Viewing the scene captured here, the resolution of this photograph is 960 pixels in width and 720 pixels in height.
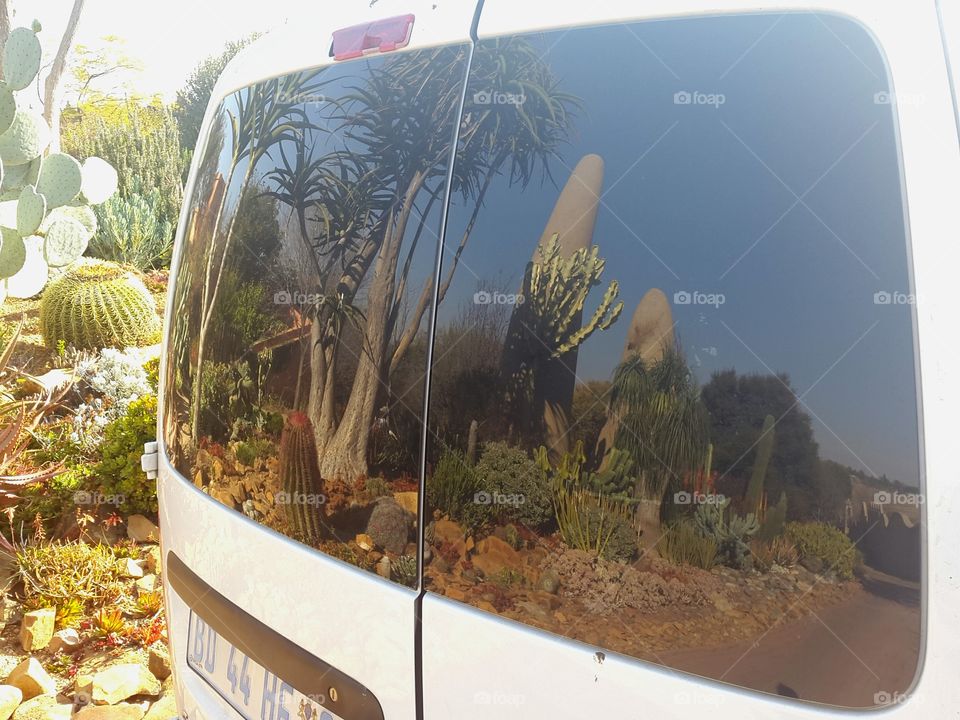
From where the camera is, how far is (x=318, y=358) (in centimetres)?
145

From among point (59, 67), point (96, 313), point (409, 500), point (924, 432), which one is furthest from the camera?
point (59, 67)

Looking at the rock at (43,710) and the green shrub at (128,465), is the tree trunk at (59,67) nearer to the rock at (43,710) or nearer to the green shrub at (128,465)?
the green shrub at (128,465)

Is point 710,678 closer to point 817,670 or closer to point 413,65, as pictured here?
point 817,670

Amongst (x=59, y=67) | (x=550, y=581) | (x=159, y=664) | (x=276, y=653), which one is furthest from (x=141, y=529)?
(x=59, y=67)

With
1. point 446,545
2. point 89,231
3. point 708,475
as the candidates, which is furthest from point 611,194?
point 89,231

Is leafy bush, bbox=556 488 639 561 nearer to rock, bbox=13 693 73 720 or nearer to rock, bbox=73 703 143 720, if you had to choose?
rock, bbox=73 703 143 720

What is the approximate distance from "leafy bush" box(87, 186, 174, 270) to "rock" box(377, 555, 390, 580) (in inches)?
439

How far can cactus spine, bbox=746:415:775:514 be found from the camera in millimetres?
1038

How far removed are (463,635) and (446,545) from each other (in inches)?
5.6

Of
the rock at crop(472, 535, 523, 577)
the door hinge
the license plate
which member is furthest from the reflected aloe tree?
the door hinge

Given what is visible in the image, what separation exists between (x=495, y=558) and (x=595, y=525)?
0.60ft

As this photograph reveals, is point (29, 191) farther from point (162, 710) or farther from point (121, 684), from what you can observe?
point (162, 710)

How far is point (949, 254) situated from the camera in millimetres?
953

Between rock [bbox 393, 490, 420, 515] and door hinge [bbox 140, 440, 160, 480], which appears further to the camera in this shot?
door hinge [bbox 140, 440, 160, 480]
